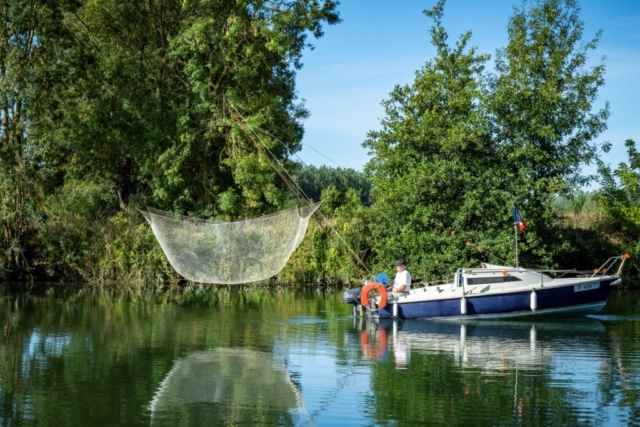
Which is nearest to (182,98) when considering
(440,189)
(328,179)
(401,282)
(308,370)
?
(440,189)

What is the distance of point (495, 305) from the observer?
2234 cm

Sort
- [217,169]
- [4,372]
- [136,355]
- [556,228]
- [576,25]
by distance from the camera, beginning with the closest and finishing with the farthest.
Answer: [4,372] < [136,355] < [556,228] < [576,25] < [217,169]

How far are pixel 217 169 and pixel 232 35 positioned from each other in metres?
5.89

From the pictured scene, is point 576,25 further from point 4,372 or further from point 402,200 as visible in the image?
point 4,372

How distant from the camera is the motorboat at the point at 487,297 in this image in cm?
2230

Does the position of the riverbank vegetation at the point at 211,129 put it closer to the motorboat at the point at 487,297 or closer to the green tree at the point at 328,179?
the motorboat at the point at 487,297

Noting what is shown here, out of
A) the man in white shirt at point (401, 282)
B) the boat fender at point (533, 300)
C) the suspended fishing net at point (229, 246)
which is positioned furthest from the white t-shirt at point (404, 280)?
the boat fender at point (533, 300)

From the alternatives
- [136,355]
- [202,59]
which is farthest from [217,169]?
[136,355]

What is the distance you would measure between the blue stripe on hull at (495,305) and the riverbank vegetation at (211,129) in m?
8.17

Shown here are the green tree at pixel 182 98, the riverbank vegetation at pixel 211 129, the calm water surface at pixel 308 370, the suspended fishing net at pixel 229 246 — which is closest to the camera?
the calm water surface at pixel 308 370

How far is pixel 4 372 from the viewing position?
13805 mm

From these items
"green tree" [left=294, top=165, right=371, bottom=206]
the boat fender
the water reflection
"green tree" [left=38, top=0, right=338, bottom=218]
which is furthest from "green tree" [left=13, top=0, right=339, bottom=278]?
"green tree" [left=294, top=165, right=371, bottom=206]

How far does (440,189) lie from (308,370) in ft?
53.4

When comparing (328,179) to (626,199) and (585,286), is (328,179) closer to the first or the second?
(626,199)
